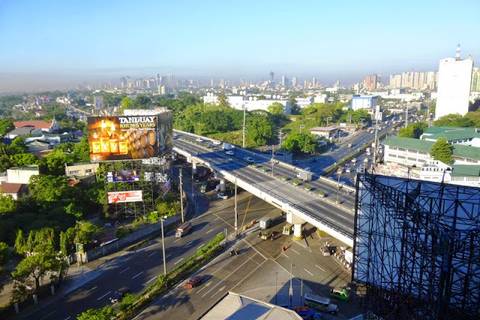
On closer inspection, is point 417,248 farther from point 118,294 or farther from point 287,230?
point 118,294

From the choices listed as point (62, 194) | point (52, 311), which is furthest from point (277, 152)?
point (52, 311)

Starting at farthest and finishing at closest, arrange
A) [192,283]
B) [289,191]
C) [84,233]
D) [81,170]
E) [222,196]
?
[81,170] → [222,196] → [289,191] → [84,233] → [192,283]

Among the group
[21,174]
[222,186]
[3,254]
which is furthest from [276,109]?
[3,254]

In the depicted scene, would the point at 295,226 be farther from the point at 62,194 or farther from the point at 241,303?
the point at 62,194

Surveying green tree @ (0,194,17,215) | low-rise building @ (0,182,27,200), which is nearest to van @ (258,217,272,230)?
green tree @ (0,194,17,215)

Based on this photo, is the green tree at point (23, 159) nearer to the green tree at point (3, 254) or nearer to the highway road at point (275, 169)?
the highway road at point (275, 169)

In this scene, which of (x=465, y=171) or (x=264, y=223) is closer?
(x=264, y=223)
